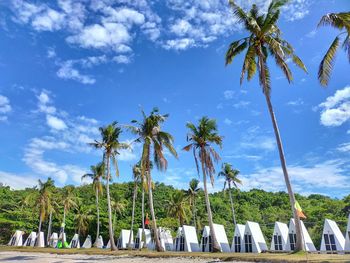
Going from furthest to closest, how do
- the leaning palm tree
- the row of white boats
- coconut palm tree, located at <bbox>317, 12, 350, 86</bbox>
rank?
1. the row of white boats
2. the leaning palm tree
3. coconut palm tree, located at <bbox>317, 12, 350, 86</bbox>

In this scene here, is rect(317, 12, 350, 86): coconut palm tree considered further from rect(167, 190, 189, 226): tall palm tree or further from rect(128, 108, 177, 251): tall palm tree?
rect(167, 190, 189, 226): tall palm tree

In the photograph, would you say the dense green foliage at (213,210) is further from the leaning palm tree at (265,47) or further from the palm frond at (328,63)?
the palm frond at (328,63)

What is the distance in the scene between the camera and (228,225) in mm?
71375

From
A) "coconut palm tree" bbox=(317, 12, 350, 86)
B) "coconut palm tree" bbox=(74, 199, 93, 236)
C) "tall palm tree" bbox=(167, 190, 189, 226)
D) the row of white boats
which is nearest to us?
"coconut palm tree" bbox=(317, 12, 350, 86)

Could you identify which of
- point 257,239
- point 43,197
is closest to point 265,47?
point 257,239

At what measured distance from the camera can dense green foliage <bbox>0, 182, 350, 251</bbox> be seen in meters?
65.3

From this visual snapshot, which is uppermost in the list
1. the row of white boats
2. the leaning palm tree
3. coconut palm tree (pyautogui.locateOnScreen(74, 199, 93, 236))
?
the leaning palm tree

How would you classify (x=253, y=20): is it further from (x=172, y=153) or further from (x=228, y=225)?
(x=228, y=225)

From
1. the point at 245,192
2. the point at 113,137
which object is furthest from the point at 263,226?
the point at 113,137

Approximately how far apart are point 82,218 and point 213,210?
2942cm

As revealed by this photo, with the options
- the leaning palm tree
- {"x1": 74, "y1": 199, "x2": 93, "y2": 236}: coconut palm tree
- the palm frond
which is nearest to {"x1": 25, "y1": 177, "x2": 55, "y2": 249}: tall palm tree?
{"x1": 74, "y1": 199, "x2": 93, "y2": 236}: coconut palm tree

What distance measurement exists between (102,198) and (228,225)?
114 feet

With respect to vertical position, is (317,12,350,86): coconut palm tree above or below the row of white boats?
above

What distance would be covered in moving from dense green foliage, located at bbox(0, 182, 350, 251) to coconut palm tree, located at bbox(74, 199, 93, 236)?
0.53 m
